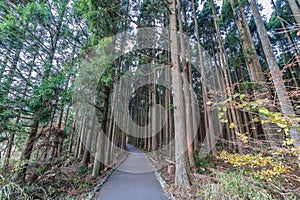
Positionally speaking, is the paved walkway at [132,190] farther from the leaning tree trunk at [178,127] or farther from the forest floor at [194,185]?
the leaning tree trunk at [178,127]

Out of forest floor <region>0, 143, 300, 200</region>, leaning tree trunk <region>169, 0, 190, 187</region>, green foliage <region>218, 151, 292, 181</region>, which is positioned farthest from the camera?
leaning tree trunk <region>169, 0, 190, 187</region>

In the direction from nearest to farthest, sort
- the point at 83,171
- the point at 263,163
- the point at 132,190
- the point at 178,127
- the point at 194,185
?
the point at 263,163
the point at 194,185
the point at 132,190
the point at 178,127
the point at 83,171

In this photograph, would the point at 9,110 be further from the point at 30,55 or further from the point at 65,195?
the point at 30,55

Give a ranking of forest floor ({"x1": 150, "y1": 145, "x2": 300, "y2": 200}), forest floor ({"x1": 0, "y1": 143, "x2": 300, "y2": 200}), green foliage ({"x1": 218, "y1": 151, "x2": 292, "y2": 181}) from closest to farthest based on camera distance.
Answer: green foliage ({"x1": 218, "y1": 151, "x2": 292, "y2": 181}) < forest floor ({"x1": 150, "y1": 145, "x2": 300, "y2": 200}) < forest floor ({"x1": 0, "y1": 143, "x2": 300, "y2": 200})

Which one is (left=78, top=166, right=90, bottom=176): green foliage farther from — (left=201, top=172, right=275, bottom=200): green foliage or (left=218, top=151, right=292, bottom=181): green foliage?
(left=218, top=151, right=292, bottom=181): green foliage

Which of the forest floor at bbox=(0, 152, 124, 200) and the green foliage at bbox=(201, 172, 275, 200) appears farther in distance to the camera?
the forest floor at bbox=(0, 152, 124, 200)

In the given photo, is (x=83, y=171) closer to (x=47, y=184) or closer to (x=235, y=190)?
(x=47, y=184)

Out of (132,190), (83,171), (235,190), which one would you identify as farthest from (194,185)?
(83,171)

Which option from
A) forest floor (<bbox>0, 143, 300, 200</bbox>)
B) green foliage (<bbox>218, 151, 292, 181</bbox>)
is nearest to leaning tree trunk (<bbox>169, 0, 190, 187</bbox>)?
forest floor (<bbox>0, 143, 300, 200</bbox>)

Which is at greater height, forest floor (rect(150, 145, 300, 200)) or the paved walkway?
forest floor (rect(150, 145, 300, 200))

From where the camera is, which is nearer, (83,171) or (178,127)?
(178,127)

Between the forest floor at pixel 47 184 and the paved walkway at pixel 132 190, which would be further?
the paved walkway at pixel 132 190

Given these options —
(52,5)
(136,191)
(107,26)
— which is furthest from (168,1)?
(136,191)

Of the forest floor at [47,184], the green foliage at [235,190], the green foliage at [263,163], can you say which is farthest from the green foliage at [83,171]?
the green foliage at [263,163]
